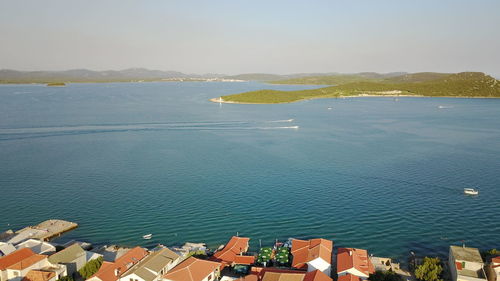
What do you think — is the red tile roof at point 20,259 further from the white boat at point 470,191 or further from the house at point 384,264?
the white boat at point 470,191

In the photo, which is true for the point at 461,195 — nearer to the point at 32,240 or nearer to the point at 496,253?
the point at 496,253

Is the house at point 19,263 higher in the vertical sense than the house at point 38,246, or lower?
higher

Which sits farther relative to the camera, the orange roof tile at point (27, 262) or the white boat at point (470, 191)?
the white boat at point (470, 191)

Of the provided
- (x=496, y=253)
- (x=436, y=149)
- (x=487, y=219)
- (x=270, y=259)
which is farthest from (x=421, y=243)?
(x=436, y=149)

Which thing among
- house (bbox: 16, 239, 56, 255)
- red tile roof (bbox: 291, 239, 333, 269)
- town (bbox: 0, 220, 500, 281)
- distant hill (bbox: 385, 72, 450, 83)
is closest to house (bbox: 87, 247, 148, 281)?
town (bbox: 0, 220, 500, 281)

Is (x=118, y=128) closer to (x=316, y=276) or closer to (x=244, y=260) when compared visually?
(x=244, y=260)

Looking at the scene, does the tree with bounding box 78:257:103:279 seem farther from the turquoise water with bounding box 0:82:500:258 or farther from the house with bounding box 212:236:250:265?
the house with bounding box 212:236:250:265

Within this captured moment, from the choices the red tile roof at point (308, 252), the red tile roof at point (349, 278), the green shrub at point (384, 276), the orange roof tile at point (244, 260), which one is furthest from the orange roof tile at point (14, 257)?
the green shrub at point (384, 276)
